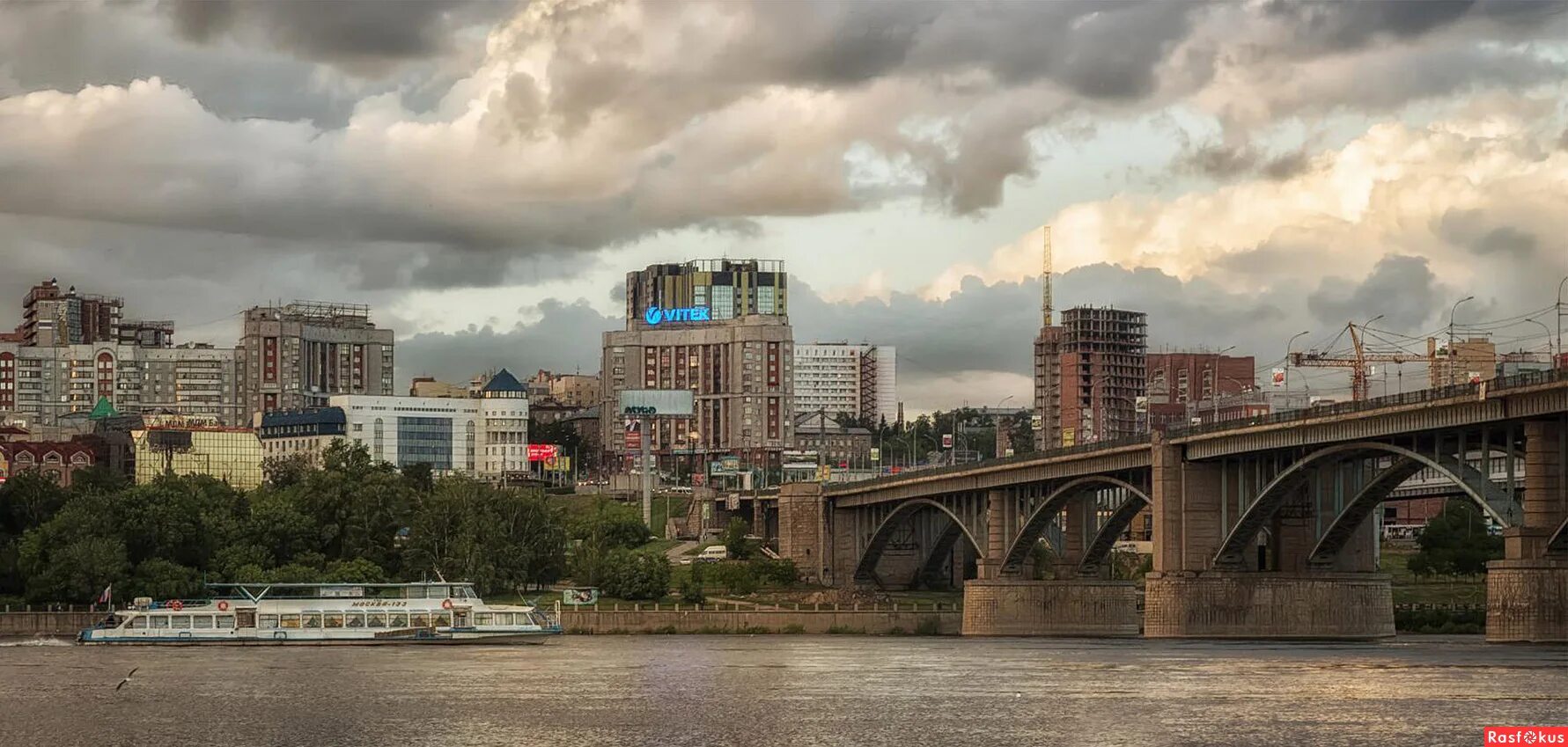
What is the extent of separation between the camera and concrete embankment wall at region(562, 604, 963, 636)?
584 feet

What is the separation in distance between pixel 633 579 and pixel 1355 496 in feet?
240

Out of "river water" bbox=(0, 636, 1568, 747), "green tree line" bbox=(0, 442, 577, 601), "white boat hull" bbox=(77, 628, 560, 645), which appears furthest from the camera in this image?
"green tree line" bbox=(0, 442, 577, 601)

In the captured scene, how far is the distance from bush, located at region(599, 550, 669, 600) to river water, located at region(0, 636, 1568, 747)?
1717 inches

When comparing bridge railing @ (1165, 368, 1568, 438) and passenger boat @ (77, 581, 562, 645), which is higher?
bridge railing @ (1165, 368, 1568, 438)

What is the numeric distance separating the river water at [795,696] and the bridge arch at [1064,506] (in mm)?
14141

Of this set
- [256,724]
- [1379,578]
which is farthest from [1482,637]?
[256,724]

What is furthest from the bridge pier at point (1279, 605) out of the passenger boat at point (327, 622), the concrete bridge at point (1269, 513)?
the passenger boat at point (327, 622)

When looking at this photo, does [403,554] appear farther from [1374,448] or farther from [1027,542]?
[1374,448]

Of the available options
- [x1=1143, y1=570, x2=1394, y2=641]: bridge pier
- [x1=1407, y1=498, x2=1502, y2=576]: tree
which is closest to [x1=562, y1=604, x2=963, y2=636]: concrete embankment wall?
[x1=1143, y1=570, x2=1394, y2=641]: bridge pier

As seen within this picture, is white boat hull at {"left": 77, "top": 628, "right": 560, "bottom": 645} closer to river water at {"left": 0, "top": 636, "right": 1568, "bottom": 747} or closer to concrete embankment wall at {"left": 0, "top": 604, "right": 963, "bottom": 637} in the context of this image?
river water at {"left": 0, "top": 636, "right": 1568, "bottom": 747}

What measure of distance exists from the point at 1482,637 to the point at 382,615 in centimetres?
7451

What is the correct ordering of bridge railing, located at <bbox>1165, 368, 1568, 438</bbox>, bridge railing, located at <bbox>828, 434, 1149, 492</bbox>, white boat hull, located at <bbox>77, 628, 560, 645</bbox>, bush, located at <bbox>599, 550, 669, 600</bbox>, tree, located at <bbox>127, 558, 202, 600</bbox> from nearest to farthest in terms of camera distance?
1. bridge railing, located at <bbox>1165, 368, 1568, 438</bbox>
2. white boat hull, located at <bbox>77, 628, 560, 645</bbox>
3. bridge railing, located at <bbox>828, 434, 1149, 492</bbox>
4. tree, located at <bbox>127, 558, 202, 600</bbox>
5. bush, located at <bbox>599, 550, 669, 600</bbox>

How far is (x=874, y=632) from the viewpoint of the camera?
183m

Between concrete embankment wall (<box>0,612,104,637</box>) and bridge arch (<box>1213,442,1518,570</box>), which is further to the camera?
concrete embankment wall (<box>0,612,104,637</box>)
